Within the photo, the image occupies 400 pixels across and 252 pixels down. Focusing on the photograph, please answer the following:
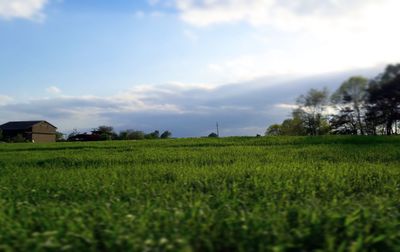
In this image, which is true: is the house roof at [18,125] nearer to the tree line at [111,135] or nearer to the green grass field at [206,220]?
the tree line at [111,135]

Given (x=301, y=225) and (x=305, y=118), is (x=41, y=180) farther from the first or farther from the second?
(x=305, y=118)

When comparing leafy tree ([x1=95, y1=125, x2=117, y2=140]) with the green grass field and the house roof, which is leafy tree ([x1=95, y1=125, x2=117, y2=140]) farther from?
the green grass field

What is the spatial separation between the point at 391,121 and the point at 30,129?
59.5 metres

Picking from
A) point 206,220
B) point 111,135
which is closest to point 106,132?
point 111,135

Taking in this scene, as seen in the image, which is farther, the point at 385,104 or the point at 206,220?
the point at 385,104

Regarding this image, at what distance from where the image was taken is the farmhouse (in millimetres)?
80125

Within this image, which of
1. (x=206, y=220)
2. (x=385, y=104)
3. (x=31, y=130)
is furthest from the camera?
(x=31, y=130)

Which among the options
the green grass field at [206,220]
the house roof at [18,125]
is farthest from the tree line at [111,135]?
the green grass field at [206,220]

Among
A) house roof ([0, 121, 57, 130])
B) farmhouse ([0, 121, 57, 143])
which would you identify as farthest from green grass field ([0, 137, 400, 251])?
house roof ([0, 121, 57, 130])

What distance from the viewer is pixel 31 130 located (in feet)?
266

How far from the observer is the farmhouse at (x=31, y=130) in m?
80.1

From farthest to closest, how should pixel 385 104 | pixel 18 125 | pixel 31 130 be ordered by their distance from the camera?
pixel 18 125
pixel 31 130
pixel 385 104

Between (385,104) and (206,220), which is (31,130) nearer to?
(385,104)

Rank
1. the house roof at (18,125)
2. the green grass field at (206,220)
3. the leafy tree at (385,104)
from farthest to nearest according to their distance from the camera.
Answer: the house roof at (18,125), the leafy tree at (385,104), the green grass field at (206,220)
